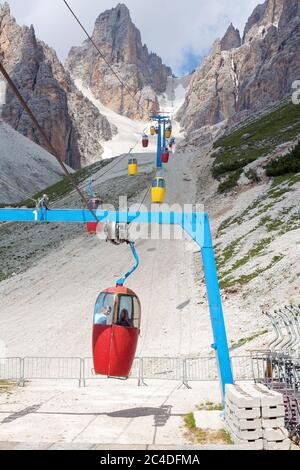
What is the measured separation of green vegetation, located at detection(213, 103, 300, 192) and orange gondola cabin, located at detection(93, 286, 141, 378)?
126 ft

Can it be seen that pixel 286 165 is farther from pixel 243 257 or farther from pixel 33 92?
pixel 33 92

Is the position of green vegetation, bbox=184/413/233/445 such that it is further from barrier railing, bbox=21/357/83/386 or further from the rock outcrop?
the rock outcrop

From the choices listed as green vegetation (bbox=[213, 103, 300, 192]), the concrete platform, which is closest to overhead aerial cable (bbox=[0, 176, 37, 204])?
green vegetation (bbox=[213, 103, 300, 192])

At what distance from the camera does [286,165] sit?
161 feet

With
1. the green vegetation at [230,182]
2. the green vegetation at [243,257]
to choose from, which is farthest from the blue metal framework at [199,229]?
the green vegetation at [230,182]

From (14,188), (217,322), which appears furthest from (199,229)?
(14,188)

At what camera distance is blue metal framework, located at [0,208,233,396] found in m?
13.5

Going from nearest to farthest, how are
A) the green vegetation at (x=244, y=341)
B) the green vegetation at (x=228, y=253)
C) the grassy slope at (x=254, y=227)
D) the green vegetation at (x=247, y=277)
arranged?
1. the green vegetation at (x=244, y=341)
2. the green vegetation at (x=247, y=277)
3. the grassy slope at (x=254, y=227)
4. the green vegetation at (x=228, y=253)

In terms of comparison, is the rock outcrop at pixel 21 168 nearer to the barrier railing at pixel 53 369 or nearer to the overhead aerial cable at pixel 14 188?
the overhead aerial cable at pixel 14 188

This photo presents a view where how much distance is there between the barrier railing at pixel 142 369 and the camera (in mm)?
20250

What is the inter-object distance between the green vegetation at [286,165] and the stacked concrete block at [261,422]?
133 ft

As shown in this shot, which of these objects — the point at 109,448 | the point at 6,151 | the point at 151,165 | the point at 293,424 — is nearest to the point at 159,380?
the point at 293,424

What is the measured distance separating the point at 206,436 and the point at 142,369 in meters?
9.57
